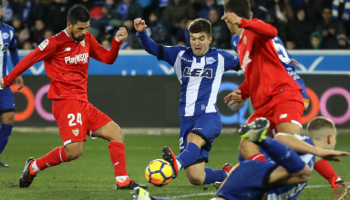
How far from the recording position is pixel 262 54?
4.84m

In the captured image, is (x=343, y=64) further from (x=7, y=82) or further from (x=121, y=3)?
(x=7, y=82)

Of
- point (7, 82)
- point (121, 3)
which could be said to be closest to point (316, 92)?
point (121, 3)

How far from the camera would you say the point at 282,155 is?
3824 millimetres

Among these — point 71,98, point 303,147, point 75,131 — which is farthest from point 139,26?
point 303,147

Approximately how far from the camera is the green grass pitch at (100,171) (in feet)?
18.2

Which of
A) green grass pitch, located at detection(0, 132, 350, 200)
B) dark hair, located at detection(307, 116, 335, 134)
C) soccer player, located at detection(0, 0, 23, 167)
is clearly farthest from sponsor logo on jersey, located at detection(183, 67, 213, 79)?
soccer player, located at detection(0, 0, 23, 167)

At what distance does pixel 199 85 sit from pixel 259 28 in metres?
1.60

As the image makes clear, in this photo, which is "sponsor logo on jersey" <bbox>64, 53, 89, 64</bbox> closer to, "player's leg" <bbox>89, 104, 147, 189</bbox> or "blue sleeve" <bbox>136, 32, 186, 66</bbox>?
"player's leg" <bbox>89, 104, 147, 189</bbox>

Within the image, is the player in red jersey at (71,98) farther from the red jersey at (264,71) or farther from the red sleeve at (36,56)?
the red jersey at (264,71)

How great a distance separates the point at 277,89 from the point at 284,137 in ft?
2.34

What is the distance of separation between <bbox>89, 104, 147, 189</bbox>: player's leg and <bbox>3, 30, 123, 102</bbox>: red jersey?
0.96ft

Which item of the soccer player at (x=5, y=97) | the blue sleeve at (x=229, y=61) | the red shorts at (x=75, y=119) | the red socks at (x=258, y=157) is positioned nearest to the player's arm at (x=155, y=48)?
the blue sleeve at (x=229, y=61)

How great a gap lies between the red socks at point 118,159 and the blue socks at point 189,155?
0.87 meters

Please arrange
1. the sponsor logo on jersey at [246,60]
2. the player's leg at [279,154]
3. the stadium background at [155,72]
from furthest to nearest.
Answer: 1. the stadium background at [155,72]
2. the sponsor logo on jersey at [246,60]
3. the player's leg at [279,154]
